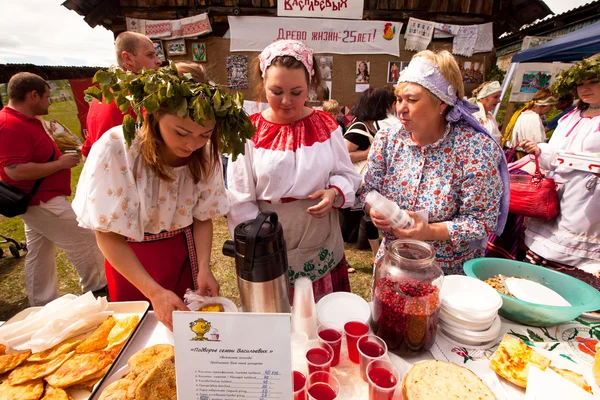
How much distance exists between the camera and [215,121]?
47.1 inches

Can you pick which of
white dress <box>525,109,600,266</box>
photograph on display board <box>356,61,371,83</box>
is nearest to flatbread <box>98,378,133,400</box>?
white dress <box>525,109,600,266</box>

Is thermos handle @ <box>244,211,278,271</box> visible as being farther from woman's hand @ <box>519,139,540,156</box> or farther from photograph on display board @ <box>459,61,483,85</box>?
photograph on display board @ <box>459,61,483,85</box>

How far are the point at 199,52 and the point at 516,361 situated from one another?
6.19 meters

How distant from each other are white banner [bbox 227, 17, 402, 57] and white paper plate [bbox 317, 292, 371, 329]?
542 cm

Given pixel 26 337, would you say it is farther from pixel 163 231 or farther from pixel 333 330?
pixel 333 330

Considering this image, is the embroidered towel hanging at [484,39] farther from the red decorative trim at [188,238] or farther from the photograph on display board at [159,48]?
the red decorative trim at [188,238]

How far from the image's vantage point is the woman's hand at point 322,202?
1642mm

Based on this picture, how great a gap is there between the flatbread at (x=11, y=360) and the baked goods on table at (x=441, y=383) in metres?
1.50

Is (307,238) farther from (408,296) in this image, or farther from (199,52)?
(199,52)

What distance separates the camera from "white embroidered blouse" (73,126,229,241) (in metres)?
1.22

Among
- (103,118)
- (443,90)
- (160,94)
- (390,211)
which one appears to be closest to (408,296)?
(390,211)

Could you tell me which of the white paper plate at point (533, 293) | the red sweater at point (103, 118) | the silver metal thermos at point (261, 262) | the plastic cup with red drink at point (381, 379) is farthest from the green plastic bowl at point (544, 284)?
the red sweater at point (103, 118)

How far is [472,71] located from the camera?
20.5 ft

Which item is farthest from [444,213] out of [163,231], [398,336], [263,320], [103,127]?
[103,127]
